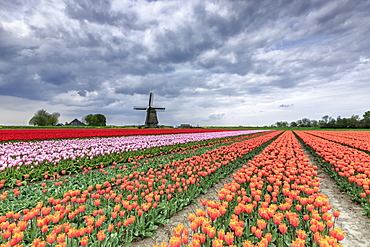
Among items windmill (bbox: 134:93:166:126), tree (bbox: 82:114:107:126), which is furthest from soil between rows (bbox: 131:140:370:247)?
tree (bbox: 82:114:107:126)

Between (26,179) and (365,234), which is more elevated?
(26,179)

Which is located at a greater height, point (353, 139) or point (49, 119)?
point (49, 119)

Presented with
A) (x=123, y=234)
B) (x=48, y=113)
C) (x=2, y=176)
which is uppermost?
(x=48, y=113)

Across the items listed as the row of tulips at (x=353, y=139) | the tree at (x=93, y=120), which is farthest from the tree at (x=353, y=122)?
the tree at (x=93, y=120)

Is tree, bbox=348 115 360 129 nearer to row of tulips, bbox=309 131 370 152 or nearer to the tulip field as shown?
row of tulips, bbox=309 131 370 152

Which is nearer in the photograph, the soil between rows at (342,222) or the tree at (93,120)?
the soil between rows at (342,222)

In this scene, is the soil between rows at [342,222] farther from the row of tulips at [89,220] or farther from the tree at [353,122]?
the tree at [353,122]

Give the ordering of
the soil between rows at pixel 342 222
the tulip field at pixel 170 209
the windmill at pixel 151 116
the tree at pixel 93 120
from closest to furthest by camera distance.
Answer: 1. the tulip field at pixel 170 209
2. the soil between rows at pixel 342 222
3. the windmill at pixel 151 116
4. the tree at pixel 93 120

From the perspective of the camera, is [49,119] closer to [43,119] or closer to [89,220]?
[43,119]

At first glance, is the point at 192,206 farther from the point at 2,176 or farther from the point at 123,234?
the point at 2,176

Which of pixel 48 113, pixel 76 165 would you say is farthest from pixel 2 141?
pixel 48 113

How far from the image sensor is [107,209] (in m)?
4.17

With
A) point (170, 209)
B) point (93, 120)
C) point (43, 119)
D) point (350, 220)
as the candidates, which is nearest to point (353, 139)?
point (350, 220)

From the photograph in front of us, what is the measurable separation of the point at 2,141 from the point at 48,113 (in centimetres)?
10915
